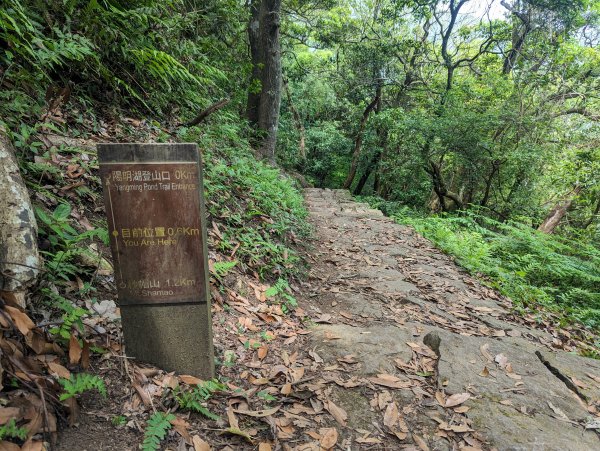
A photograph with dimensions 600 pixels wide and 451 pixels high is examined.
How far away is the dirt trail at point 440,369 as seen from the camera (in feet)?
7.72

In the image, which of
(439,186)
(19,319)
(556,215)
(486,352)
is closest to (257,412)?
(19,319)

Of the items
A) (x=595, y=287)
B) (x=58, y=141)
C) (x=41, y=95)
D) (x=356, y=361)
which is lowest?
(x=595, y=287)

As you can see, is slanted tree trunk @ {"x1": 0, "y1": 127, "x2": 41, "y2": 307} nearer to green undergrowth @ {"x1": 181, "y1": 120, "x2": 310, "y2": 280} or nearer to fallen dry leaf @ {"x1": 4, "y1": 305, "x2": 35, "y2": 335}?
fallen dry leaf @ {"x1": 4, "y1": 305, "x2": 35, "y2": 335}

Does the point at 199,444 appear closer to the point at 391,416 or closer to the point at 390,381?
the point at 391,416

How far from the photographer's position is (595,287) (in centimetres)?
719

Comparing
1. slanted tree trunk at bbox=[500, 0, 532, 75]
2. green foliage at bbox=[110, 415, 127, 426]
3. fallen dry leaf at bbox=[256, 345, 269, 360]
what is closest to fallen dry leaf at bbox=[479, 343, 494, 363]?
fallen dry leaf at bbox=[256, 345, 269, 360]

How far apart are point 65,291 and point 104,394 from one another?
84 centimetres

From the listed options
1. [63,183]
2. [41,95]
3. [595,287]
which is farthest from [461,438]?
[595,287]

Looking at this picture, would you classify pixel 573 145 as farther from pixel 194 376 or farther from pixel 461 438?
pixel 194 376

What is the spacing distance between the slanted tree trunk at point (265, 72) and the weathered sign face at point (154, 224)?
769 centimetres

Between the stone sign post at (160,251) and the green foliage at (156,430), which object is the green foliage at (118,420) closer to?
the green foliage at (156,430)

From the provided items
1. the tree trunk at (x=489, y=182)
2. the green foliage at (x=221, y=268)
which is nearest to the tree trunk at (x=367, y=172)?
the tree trunk at (x=489, y=182)

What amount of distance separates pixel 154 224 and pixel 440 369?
2.51 meters

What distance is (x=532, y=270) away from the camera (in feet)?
23.4
